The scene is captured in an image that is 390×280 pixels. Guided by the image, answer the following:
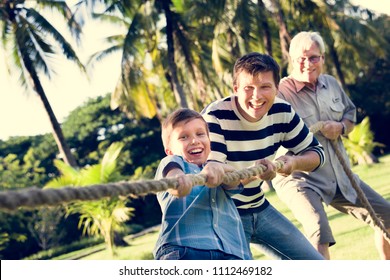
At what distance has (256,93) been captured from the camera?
2629 millimetres

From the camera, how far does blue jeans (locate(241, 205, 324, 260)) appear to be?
2.84 m

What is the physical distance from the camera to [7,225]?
2016 cm

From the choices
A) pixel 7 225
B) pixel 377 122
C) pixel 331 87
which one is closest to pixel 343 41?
pixel 377 122

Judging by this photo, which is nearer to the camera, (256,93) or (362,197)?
(256,93)

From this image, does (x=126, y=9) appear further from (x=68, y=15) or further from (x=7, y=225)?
(x=7, y=225)

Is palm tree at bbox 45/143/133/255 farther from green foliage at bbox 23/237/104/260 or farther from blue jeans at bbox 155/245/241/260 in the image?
green foliage at bbox 23/237/104/260

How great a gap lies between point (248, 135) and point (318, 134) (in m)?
1.21

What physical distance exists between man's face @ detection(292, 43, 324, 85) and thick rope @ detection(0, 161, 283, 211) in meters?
1.71

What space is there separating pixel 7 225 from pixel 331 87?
18.0m

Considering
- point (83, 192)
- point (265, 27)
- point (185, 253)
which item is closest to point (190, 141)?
point (185, 253)

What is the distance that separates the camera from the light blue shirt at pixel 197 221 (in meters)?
2.07

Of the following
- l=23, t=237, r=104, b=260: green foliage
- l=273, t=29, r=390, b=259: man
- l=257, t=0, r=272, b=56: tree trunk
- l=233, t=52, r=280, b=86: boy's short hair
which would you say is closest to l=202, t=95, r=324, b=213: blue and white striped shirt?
l=233, t=52, r=280, b=86: boy's short hair

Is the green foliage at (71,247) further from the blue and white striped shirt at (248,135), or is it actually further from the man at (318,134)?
the blue and white striped shirt at (248,135)

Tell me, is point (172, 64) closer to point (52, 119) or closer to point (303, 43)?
point (52, 119)
